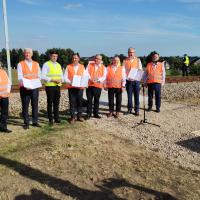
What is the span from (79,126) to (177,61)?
30.9 m

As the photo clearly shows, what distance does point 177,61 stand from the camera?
39.3 m

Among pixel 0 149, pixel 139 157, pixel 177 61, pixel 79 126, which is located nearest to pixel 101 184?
pixel 139 157

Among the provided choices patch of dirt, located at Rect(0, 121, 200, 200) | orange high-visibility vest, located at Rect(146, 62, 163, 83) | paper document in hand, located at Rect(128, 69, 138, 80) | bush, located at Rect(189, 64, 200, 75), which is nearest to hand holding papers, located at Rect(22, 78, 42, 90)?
patch of dirt, located at Rect(0, 121, 200, 200)

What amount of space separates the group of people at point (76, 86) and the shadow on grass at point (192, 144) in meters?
2.95

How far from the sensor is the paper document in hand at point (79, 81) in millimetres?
10164

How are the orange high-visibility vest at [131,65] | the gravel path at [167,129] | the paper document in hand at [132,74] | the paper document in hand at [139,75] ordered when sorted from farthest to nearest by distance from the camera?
the orange high-visibility vest at [131,65] → the paper document in hand at [132,74] → the paper document in hand at [139,75] → the gravel path at [167,129]

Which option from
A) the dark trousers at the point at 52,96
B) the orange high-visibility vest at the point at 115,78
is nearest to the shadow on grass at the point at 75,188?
the dark trousers at the point at 52,96

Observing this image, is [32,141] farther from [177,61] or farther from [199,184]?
[177,61]

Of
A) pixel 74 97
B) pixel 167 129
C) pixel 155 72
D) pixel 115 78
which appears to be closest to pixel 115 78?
pixel 115 78

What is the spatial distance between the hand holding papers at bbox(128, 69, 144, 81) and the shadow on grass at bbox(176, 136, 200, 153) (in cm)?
292

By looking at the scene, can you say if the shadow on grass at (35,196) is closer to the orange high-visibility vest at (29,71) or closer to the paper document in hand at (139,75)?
the orange high-visibility vest at (29,71)

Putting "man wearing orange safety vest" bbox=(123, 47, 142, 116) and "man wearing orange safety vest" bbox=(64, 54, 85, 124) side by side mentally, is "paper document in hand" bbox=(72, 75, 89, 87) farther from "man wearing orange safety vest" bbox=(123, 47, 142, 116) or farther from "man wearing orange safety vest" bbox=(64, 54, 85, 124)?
"man wearing orange safety vest" bbox=(123, 47, 142, 116)

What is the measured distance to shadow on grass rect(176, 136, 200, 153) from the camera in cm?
830

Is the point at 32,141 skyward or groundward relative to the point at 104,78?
groundward
